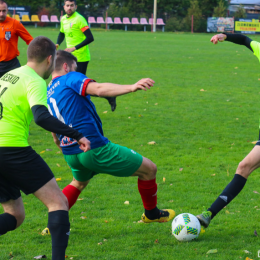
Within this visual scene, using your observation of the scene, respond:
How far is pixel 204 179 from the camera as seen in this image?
19.9ft

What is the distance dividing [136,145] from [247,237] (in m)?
3.67

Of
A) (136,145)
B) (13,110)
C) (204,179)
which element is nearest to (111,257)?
(13,110)

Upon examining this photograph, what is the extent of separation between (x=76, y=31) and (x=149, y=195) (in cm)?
657

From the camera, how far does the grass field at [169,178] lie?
413cm

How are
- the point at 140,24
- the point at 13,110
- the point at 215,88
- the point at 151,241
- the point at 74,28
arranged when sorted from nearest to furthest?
1. the point at 13,110
2. the point at 151,241
3. the point at 74,28
4. the point at 215,88
5. the point at 140,24

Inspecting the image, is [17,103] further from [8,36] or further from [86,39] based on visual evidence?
[86,39]

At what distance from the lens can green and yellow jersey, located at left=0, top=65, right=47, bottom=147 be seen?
3.20 metres

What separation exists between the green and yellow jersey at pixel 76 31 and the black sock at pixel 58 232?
22.7 feet

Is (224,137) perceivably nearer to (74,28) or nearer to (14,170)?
(74,28)

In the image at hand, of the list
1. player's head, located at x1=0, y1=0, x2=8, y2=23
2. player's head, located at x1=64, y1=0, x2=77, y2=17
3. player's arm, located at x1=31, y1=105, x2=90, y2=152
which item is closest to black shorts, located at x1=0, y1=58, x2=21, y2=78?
player's head, located at x1=0, y1=0, x2=8, y2=23

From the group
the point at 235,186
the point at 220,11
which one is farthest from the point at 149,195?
the point at 220,11

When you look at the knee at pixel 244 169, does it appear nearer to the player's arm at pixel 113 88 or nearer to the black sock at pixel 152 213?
the black sock at pixel 152 213

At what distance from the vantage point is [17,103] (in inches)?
127

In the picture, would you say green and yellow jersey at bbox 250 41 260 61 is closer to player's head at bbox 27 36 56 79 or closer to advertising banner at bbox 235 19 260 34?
player's head at bbox 27 36 56 79
